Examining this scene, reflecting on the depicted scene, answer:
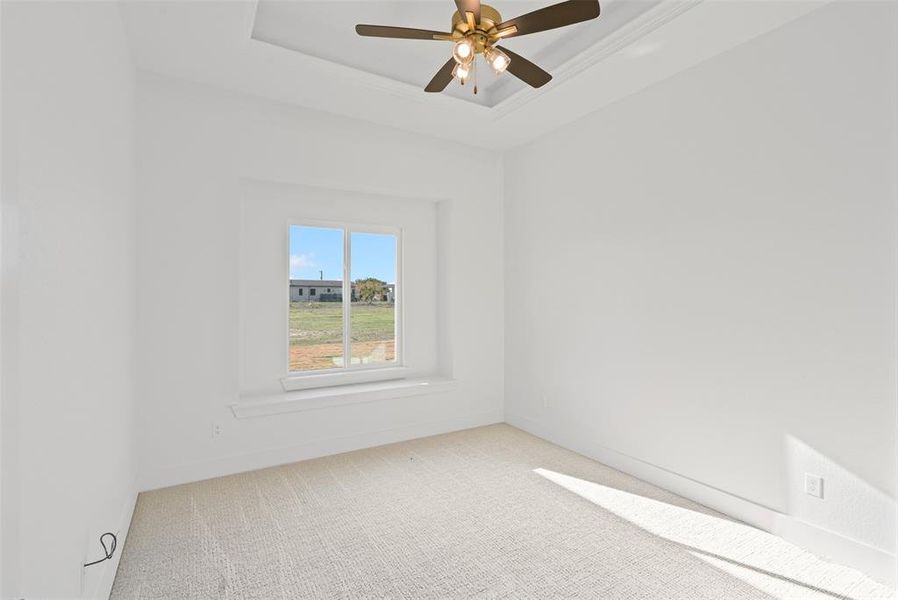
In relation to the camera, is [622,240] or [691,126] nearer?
[691,126]

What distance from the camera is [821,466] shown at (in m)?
2.32

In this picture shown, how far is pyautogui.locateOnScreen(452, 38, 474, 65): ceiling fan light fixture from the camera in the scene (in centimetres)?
201

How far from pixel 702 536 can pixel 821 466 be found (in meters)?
→ 0.70

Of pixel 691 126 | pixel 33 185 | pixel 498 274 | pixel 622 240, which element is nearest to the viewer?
pixel 33 185

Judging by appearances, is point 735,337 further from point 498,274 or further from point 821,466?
point 498,274

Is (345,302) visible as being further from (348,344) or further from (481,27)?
(481,27)

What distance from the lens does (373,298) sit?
14.0ft

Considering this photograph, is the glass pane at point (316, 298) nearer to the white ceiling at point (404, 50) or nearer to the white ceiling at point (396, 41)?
Answer: the white ceiling at point (404, 50)

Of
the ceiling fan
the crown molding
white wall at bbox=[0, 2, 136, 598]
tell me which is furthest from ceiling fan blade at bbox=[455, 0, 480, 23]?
white wall at bbox=[0, 2, 136, 598]

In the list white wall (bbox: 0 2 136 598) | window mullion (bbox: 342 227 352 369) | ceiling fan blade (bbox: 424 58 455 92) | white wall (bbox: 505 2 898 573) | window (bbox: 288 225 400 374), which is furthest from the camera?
window mullion (bbox: 342 227 352 369)

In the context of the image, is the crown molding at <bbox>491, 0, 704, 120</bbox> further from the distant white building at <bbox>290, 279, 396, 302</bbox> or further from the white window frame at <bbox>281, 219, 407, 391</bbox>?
the distant white building at <bbox>290, 279, 396, 302</bbox>

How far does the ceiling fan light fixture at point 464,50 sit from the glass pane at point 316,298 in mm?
2305

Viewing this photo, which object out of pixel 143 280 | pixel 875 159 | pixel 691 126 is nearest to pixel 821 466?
Answer: pixel 875 159

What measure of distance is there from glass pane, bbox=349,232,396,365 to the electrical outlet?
10.4 ft
